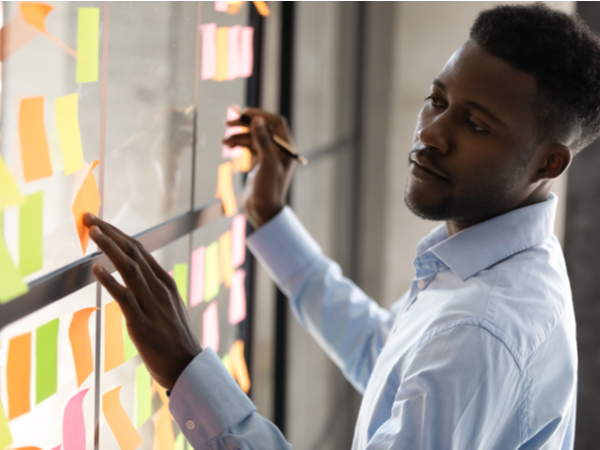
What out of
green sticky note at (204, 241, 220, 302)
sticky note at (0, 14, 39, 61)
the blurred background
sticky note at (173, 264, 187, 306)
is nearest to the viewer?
sticky note at (0, 14, 39, 61)

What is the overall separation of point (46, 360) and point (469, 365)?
42 centimetres

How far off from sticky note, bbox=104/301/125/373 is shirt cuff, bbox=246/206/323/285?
447 millimetres

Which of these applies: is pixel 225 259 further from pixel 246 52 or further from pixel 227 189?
pixel 246 52

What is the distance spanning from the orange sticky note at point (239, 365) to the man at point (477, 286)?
474mm

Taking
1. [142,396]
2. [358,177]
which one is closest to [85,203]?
[142,396]

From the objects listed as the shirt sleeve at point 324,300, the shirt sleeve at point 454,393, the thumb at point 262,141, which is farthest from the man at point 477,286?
the thumb at point 262,141

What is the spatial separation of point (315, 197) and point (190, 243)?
99 centimetres

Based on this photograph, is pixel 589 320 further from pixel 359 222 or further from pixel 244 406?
pixel 244 406

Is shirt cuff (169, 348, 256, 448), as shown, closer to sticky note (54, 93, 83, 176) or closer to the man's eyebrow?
sticky note (54, 93, 83, 176)

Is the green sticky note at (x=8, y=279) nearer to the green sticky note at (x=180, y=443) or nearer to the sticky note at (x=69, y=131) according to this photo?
the sticky note at (x=69, y=131)

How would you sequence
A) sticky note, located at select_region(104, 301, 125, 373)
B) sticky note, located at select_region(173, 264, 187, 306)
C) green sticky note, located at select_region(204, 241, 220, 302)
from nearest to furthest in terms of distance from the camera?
sticky note, located at select_region(104, 301, 125, 373)
sticky note, located at select_region(173, 264, 187, 306)
green sticky note, located at select_region(204, 241, 220, 302)

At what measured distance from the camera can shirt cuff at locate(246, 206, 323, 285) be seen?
111 cm

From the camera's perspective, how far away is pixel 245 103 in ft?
3.84

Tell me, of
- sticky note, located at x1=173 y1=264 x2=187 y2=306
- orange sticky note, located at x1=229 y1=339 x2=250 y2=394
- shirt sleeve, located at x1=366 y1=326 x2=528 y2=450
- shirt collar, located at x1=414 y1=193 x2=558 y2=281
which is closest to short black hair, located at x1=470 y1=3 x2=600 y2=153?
shirt collar, located at x1=414 y1=193 x2=558 y2=281
